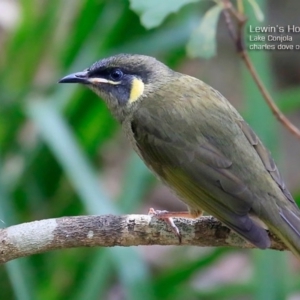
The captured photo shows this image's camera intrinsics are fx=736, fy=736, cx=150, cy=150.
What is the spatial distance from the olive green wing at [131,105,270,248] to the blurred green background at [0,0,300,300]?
0.91 meters

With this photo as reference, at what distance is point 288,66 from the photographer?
7.79m

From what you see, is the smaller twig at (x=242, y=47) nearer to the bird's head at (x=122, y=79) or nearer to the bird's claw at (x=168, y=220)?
the bird's head at (x=122, y=79)

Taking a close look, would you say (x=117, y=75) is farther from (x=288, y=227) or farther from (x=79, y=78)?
(x=288, y=227)

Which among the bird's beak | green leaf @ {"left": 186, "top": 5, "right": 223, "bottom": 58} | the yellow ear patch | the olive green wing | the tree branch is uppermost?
green leaf @ {"left": 186, "top": 5, "right": 223, "bottom": 58}

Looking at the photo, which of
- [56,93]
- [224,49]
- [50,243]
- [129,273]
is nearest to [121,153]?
[224,49]

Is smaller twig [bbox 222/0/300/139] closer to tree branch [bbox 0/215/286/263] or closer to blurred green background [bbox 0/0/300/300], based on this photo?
tree branch [bbox 0/215/286/263]

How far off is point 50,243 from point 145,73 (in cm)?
108

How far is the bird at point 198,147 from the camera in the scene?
293cm

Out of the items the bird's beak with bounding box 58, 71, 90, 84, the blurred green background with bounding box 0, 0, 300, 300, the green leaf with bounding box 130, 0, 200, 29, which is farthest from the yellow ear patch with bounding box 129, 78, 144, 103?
the blurred green background with bounding box 0, 0, 300, 300

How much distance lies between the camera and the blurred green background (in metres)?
4.05

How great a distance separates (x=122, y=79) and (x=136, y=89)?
84 millimetres

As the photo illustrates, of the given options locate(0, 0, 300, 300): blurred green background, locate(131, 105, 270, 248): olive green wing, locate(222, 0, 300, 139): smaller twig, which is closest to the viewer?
locate(131, 105, 270, 248): olive green wing

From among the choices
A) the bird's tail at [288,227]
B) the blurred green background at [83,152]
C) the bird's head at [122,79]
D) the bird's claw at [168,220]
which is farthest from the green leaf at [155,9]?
the blurred green background at [83,152]

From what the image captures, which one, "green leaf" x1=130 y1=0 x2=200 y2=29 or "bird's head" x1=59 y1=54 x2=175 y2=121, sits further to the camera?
"bird's head" x1=59 y1=54 x2=175 y2=121
